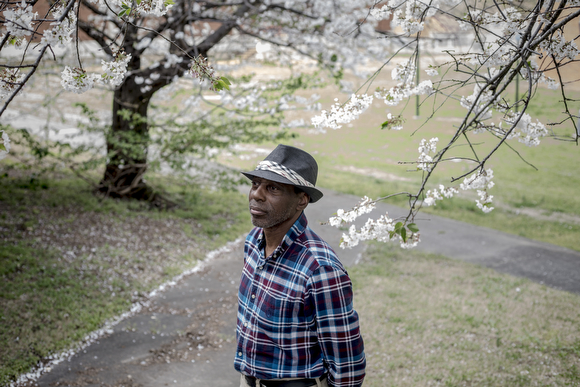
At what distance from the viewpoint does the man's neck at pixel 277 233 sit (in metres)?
2.20

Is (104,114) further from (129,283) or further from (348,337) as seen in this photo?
(348,337)

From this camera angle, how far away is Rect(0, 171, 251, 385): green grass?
178 inches

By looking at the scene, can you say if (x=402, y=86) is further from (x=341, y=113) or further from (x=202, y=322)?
(x=202, y=322)

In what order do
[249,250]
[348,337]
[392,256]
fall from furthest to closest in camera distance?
[392,256] < [249,250] < [348,337]

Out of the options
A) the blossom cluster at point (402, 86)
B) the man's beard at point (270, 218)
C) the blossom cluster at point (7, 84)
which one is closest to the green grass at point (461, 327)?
the blossom cluster at point (402, 86)

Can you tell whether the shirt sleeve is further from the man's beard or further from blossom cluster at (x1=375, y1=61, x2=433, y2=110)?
blossom cluster at (x1=375, y1=61, x2=433, y2=110)

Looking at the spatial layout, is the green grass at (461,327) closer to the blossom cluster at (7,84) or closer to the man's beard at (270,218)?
the man's beard at (270,218)

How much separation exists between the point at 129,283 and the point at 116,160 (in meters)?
3.03

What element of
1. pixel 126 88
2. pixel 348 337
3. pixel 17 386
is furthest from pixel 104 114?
pixel 348 337

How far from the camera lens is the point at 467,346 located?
184 inches

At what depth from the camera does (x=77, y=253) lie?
617 cm

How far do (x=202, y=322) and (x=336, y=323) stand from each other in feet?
11.5

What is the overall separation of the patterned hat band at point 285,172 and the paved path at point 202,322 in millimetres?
696

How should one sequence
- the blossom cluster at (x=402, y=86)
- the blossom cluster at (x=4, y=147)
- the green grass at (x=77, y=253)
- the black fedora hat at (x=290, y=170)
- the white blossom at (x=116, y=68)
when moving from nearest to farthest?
1. the blossom cluster at (x=4, y=147)
2. the black fedora hat at (x=290, y=170)
3. the white blossom at (x=116, y=68)
4. the blossom cluster at (x=402, y=86)
5. the green grass at (x=77, y=253)
